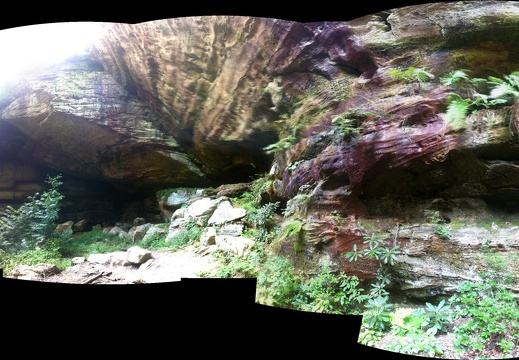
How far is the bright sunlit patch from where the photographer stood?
6500 millimetres

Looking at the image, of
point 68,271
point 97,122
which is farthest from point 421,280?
point 97,122

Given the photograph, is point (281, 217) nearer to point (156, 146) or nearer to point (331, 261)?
point (331, 261)

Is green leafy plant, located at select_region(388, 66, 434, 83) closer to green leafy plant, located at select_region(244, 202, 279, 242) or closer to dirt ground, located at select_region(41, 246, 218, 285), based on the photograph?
green leafy plant, located at select_region(244, 202, 279, 242)

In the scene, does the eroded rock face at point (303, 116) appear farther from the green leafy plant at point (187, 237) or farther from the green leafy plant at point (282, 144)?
the green leafy plant at point (187, 237)

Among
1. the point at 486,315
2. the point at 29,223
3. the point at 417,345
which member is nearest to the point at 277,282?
the point at 417,345

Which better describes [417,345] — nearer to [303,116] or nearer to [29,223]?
[303,116]

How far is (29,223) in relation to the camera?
268 inches

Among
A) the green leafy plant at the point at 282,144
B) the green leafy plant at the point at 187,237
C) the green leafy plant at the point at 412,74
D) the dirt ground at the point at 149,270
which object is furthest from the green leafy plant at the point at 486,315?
the green leafy plant at the point at 187,237

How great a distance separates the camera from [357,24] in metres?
5.57

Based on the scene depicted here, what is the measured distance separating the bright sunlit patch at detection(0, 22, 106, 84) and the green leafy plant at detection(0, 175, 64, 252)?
2.37m

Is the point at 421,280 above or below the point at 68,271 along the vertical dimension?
above

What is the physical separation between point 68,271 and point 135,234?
1219 mm

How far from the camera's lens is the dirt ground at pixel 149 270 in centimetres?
578

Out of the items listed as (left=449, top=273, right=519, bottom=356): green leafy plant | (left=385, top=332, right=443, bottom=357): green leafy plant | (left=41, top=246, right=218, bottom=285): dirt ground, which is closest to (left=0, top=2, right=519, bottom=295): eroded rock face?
(left=449, top=273, right=519, bottom=356): green leafy plant
